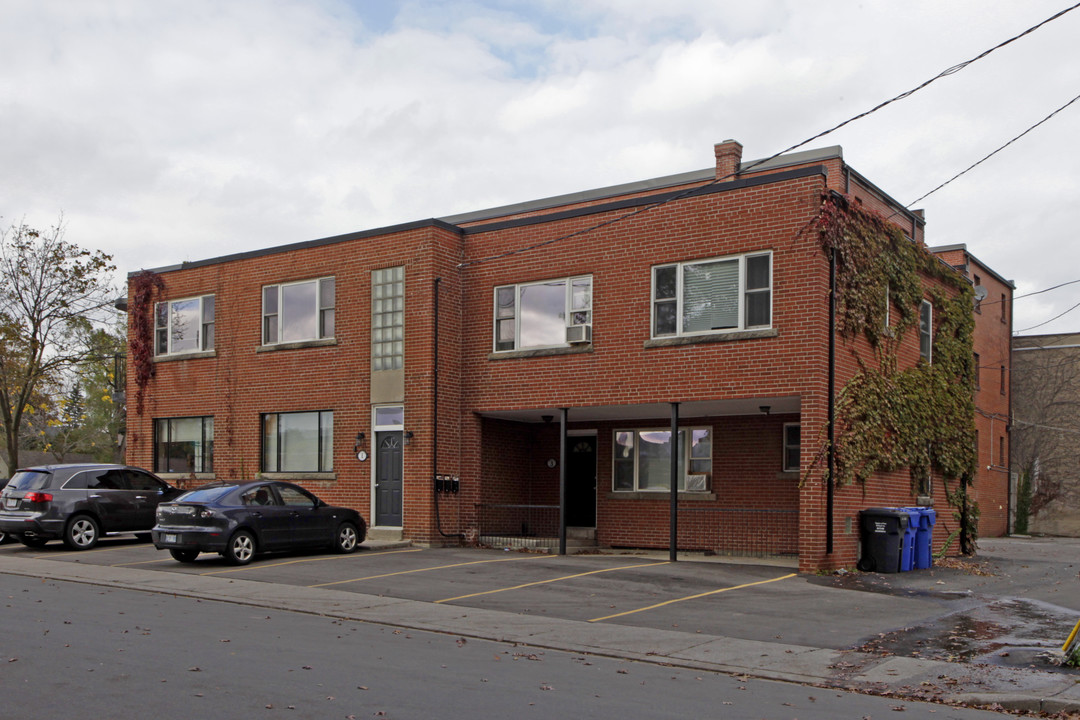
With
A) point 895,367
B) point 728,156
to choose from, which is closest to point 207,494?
point 895,367

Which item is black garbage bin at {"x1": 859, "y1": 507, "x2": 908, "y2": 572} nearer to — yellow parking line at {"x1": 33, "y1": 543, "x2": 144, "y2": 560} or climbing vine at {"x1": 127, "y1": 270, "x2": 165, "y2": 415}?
yellow parking line at {"x1": 33, "y1": 543, "x2": 144, "y2": 560}

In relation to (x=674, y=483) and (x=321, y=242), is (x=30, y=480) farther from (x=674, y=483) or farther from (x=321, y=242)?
(x=674, y=483)

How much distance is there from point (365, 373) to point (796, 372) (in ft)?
30.8

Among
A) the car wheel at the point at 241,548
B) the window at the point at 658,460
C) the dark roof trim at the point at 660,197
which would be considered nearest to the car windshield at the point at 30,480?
the car wheel at the point at 241,548

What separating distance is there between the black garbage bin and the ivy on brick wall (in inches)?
31.6

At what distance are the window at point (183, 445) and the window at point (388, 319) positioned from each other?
18.9 feet

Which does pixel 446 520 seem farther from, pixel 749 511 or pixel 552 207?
pixel 552 207

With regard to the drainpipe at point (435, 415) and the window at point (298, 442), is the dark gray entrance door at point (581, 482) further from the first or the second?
the window at point (298, 442)

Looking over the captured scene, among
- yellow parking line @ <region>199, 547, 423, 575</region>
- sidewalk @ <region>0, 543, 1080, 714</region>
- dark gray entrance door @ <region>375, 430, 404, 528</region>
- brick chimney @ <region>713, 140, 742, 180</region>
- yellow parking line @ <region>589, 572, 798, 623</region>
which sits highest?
brick chimney @ <region>713, 140, 742, 180</region>

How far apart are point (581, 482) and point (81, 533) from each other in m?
10.4

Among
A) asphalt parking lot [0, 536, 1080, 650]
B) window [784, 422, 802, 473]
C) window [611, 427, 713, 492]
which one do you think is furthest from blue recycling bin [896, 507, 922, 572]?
window [611, 427, 713, 492]

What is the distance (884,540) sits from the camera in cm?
1794

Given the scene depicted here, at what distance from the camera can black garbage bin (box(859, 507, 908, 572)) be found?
17.9m

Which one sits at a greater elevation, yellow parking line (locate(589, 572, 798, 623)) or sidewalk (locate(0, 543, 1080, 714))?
sidewalk (locate(0, 543, 1080, 714))
